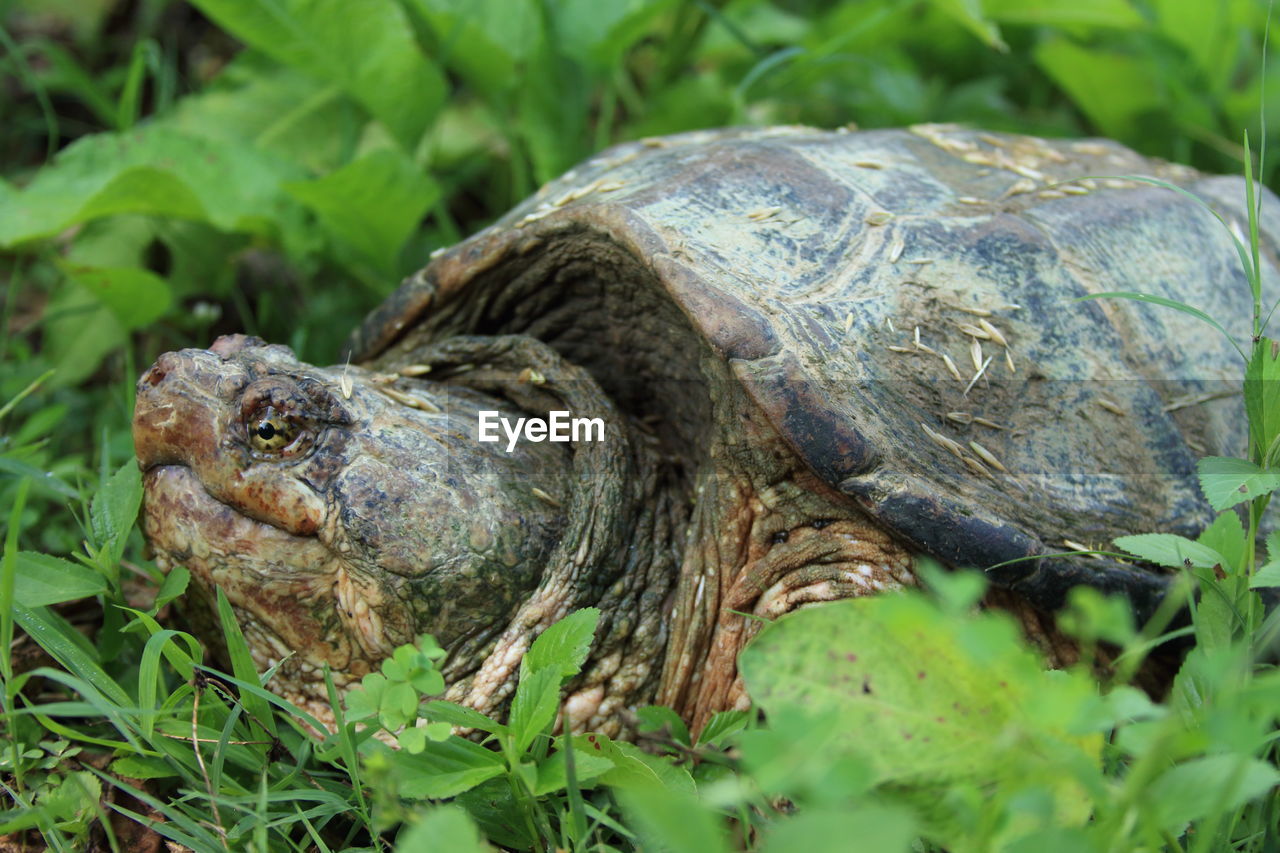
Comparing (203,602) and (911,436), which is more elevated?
(911,436)

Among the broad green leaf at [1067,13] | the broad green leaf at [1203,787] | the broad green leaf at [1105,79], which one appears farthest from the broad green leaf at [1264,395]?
the broad green leaf at [1105,79]

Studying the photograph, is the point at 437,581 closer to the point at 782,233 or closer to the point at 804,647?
the point at 804,647

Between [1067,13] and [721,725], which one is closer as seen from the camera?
[721,725]

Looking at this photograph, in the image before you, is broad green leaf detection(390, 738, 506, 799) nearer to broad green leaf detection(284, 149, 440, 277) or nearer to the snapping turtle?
the snapping turtle

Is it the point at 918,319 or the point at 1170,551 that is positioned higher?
the point at 918,319

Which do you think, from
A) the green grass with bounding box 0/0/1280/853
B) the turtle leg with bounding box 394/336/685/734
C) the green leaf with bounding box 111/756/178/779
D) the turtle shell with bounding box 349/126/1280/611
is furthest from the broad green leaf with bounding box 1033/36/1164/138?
the green leaf with bounding box 111/756/178/779

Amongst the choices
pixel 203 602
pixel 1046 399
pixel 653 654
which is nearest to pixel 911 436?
pixel 1046 399

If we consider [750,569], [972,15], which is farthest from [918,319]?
[972,15]

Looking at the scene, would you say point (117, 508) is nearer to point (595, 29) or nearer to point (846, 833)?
point (846, 833)
